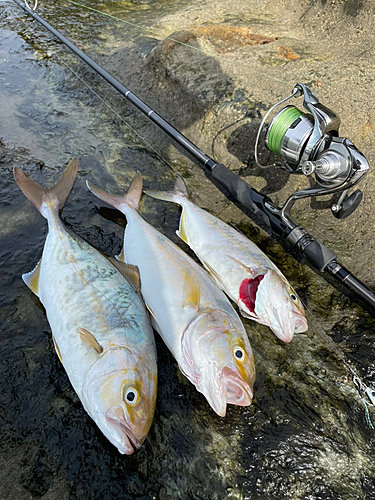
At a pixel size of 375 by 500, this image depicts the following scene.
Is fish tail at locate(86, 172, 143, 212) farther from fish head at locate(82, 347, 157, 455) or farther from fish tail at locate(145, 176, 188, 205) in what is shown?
fish head at locate(82, 347, 157, 455)

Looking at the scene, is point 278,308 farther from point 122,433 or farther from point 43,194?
point 43,194

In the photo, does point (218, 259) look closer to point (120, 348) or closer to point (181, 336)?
point (181, 336)

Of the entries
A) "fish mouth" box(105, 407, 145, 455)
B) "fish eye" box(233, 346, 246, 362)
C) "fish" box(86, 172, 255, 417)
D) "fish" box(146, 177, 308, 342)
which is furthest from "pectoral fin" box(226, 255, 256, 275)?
"fish mouth" box(105, 407, 145, 455)

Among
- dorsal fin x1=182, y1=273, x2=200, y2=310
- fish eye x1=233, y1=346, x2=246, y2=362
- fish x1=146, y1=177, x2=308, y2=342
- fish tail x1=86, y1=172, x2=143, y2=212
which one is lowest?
fish tail x1=86, y1=172, x2=143, y2=212

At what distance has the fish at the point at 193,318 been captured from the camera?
2111 millimetres

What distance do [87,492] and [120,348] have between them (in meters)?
0.76

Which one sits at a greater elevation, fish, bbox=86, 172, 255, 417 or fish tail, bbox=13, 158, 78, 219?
fish, bbox=86, 172, 255, 417

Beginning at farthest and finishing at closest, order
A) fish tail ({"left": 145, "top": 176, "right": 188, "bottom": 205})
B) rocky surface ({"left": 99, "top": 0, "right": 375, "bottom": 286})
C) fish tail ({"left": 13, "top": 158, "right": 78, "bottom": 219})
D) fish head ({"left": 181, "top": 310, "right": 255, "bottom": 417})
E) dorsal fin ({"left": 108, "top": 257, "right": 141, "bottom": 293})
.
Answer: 1. rocky surface ({"left": 99, "top": 0, "right": 375, "bottom": 286})
2. fish tail ({"left": 145, "top": 176, "right": 188, "bottom": 205})
3. fish tail ({"left": 13, "top": 158, "right": 78, "bottom": 219})
4. dorsal fin ({"left": 108, "top": 257, "right": 141, "bottom": 293})
5. fish head ({"left": 181, "top": 310, "right": 255, "bottom": 417})

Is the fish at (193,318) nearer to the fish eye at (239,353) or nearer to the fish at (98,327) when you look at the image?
the fish eye at (239,353)

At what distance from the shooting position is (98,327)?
2238 mm

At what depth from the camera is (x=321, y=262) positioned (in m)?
2.90

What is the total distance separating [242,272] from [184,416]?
1.16 metres

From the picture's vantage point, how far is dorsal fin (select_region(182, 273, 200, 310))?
246cm

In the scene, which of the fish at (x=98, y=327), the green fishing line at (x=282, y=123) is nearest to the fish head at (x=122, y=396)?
the fish at (x=98, y=327)
